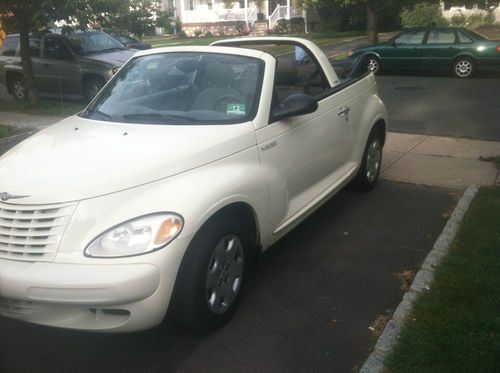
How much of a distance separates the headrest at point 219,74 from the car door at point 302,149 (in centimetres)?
38

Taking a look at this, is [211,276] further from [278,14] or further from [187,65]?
[278,14]

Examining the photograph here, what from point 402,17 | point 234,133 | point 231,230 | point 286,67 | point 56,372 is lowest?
point 56,372

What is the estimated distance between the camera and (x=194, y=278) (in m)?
3.03

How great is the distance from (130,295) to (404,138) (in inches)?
262

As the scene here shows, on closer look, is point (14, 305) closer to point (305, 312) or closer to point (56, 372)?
point (56, 372)

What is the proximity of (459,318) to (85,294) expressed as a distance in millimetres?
2274

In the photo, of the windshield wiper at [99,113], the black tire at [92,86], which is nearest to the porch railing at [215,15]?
the black tire at [92,86]

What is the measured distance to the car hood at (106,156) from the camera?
305cm

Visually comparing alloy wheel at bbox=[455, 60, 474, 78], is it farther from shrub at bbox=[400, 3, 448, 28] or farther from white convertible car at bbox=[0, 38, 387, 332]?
shrub at bbox=[400, 3, 448, 28]

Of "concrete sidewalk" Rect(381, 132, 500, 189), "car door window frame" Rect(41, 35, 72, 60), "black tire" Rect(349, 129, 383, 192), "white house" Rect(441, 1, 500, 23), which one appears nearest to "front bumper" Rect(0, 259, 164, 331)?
"black tire" Rect(349, 129, 383, 192)

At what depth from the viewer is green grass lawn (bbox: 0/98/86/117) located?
1147 centimetres

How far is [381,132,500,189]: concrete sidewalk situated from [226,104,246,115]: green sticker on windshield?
3.23 m

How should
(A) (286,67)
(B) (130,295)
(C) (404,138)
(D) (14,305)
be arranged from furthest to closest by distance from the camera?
(C) (404,138) < (A) (286,67) < (D) (14,305) < (B) (130,295)

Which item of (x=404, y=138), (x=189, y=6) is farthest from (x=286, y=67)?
(x=189, y=6)
